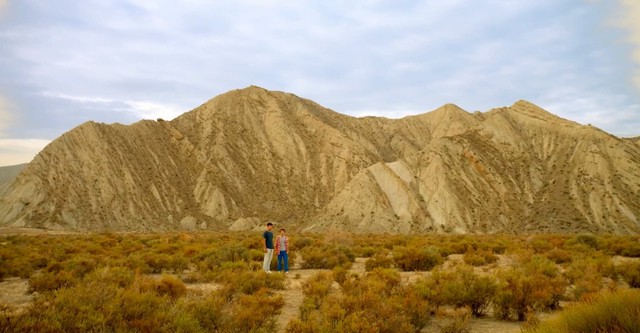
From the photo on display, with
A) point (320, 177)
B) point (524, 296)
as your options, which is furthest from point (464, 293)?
point (320, 177)

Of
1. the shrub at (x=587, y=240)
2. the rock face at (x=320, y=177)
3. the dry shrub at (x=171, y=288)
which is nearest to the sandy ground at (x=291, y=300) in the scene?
the dry shrub at (x=171, y=288)

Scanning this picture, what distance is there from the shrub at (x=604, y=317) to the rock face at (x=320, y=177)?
45.3m

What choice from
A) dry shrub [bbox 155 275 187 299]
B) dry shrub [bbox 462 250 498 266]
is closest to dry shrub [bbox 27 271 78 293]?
dry shrub [bbox 155 275 187 299]

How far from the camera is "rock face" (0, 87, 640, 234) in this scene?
51125 millimetres

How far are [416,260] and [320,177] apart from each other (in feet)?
173

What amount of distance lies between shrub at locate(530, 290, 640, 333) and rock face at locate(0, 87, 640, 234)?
1783 inches

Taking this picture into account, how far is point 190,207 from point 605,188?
177 feet

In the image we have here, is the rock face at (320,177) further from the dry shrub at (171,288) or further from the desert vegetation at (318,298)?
the dry shrub at (171,288)

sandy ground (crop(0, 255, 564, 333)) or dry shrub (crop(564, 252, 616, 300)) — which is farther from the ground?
dry shrub (crop(564, 252, 616, 300))

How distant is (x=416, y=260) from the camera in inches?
675

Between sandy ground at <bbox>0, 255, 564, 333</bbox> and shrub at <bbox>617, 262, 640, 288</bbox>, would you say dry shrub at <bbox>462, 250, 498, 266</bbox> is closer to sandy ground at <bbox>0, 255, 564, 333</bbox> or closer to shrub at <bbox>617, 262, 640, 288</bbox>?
sandy ground at <bbox>0, 255, 564, 333</bbox>

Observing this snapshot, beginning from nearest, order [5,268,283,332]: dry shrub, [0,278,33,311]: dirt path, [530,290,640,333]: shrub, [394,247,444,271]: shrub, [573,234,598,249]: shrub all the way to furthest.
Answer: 1. [530,290,640,333]: shrub
2. [5,268,283,332]: dry shrub
3. [0,278,33,311]: dirt path
4. [394,247,444,271]: shrub
5. [573,234,598,249]: shrub

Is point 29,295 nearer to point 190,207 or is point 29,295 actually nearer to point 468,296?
point 468,296

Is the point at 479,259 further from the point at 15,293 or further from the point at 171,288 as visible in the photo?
the point at 15,293
